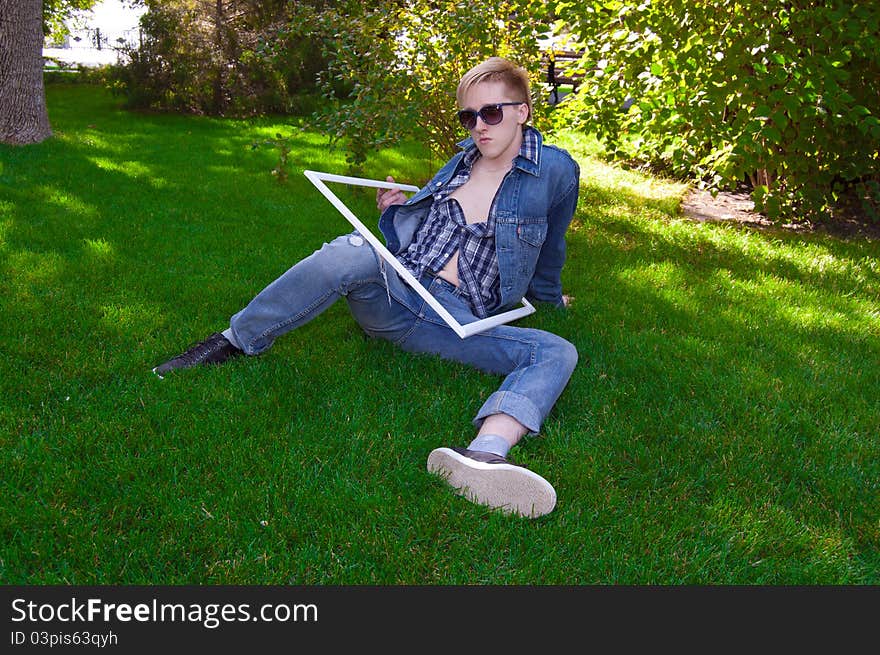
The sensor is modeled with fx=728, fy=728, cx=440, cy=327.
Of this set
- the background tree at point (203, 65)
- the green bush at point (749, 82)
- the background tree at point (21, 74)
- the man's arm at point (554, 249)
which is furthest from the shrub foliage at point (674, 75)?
the background tree at point (203, 65)

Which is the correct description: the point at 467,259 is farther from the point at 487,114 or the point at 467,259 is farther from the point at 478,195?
the point at 487,114

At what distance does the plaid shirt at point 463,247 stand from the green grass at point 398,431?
→ 1.23 feet

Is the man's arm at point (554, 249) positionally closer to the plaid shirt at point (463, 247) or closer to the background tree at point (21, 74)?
the plaid shirt at point (463, 247)

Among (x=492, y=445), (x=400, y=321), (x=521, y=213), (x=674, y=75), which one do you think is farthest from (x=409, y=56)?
(x=492, y=445)

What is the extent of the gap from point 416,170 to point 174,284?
3.75 metres

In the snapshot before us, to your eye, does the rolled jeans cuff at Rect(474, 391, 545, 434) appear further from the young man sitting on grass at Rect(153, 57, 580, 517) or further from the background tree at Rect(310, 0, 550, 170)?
the background tree at Rect(310, 0, 550, 170)

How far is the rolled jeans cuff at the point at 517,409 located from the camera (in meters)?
2.57

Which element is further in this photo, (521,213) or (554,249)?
(554,249)

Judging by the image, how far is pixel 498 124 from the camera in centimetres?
302

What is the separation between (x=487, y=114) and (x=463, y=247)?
56cm

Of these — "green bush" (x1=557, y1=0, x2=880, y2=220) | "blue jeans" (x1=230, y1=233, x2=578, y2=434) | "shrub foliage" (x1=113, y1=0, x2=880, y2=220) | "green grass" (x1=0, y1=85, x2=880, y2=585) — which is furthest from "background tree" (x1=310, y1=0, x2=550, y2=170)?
"blue jeans" (x1=230, y1=233, x2=578, y2=434)

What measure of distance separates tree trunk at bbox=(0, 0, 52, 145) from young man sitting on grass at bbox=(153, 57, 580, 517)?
6.28 meters

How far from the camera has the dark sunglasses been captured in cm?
298

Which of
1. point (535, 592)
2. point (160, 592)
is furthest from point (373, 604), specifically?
point (160, 592)
